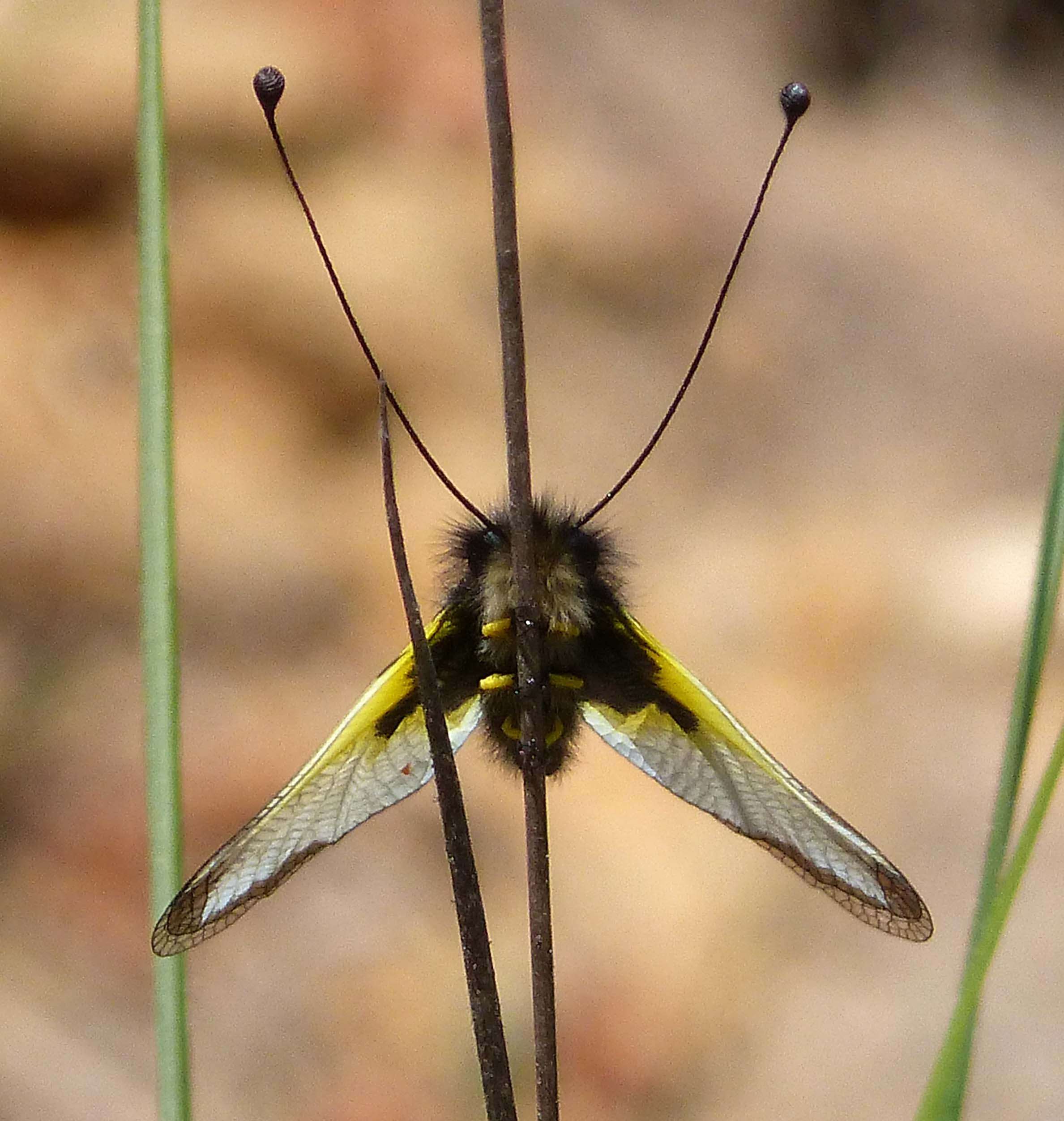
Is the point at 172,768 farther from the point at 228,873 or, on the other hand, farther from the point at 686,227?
the point at 686,227

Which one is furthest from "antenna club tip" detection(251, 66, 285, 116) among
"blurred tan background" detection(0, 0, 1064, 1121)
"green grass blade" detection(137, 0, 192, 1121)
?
"blurred tan background" detection(0, 0, 1064, 1121)

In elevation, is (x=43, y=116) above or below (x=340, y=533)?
above

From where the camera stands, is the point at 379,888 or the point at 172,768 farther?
the point at 379,888

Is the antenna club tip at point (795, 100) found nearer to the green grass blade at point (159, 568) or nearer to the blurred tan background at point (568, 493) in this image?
the green grass blade at point (159, 568)

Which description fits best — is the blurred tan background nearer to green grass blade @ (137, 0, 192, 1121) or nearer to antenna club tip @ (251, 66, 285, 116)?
green grass blade @ (137, 0, 192, 1121)

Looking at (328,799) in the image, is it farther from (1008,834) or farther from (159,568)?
(1008,834)

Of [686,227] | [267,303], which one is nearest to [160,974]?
[267,303]
